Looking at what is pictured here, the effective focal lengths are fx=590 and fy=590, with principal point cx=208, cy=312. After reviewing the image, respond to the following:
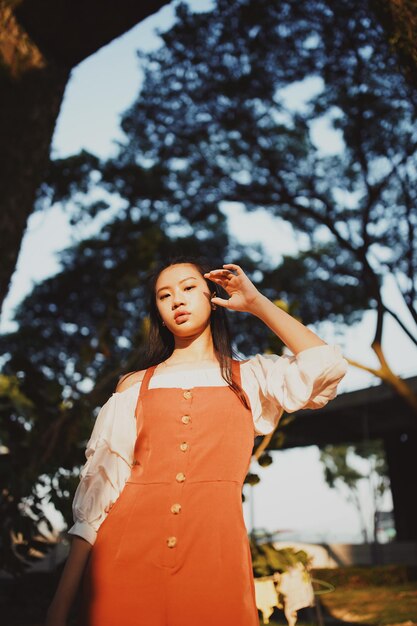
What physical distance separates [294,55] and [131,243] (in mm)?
5478

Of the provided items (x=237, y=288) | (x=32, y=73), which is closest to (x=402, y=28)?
(x=237, y=288)

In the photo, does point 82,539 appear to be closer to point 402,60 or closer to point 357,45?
point 402,60

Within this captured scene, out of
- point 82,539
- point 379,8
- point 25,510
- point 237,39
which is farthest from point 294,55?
point 82,539

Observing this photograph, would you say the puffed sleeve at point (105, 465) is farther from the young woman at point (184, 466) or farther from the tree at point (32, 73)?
the tree at point (32, 73)

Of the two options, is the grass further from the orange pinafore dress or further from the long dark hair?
the orange pinafore dress

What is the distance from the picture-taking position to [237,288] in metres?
1.94

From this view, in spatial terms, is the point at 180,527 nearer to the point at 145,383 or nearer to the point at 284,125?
the point at 145,383

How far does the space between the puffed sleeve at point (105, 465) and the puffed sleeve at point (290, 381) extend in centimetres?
41

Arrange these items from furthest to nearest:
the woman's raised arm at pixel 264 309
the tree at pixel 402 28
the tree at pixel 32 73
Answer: the tree at pixel 32 73, the tree at pixel 402 28, the woman's raised arm at pixel 264 309

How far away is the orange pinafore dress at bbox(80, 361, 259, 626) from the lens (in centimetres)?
156

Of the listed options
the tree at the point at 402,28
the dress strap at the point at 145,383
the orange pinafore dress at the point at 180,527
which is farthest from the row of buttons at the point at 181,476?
the tree at the point at 402,28

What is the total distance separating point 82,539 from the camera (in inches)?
68.3

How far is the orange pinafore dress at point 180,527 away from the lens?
A: 5.13ft

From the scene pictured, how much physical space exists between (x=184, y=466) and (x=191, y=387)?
0.28 meters
